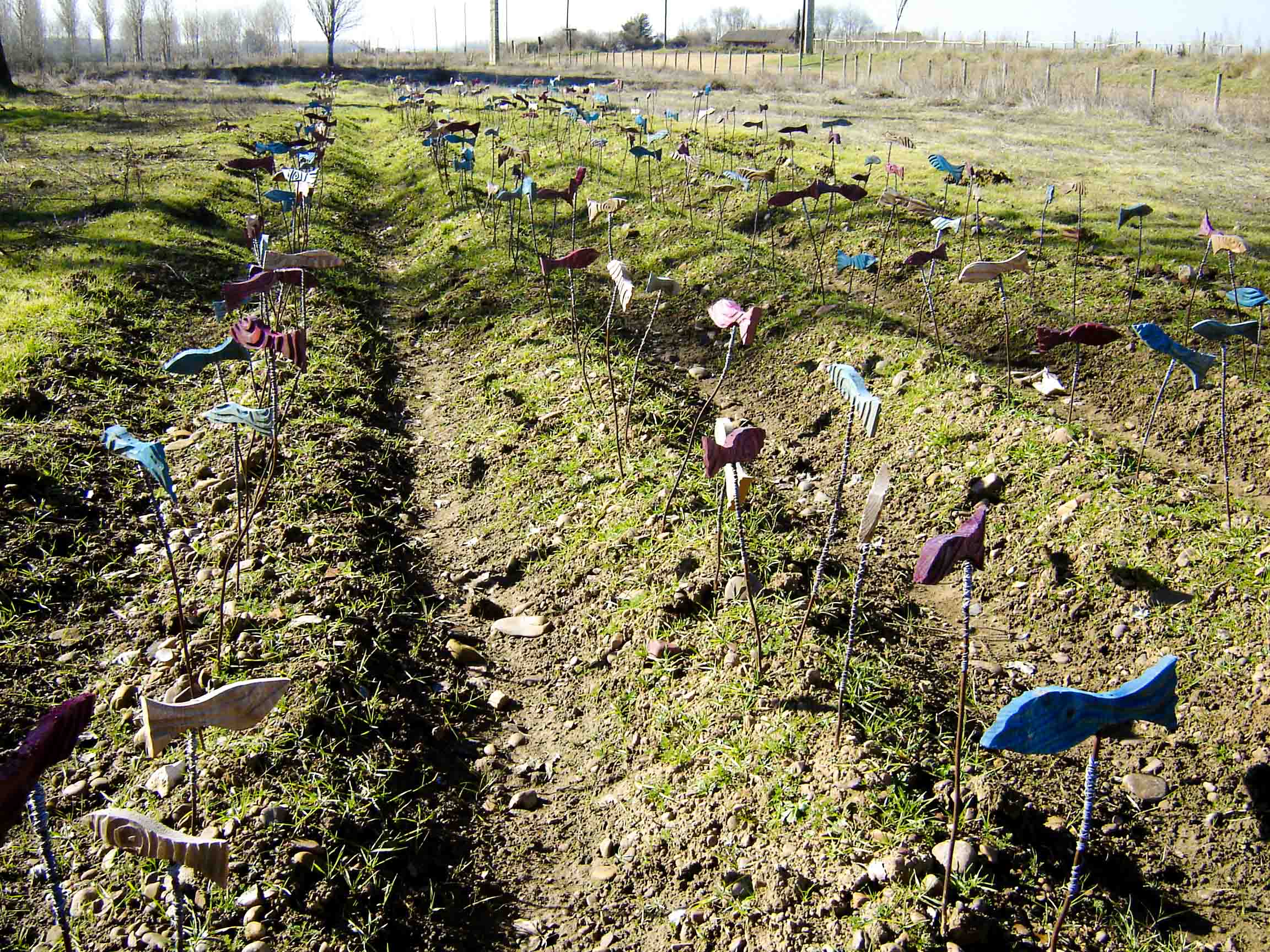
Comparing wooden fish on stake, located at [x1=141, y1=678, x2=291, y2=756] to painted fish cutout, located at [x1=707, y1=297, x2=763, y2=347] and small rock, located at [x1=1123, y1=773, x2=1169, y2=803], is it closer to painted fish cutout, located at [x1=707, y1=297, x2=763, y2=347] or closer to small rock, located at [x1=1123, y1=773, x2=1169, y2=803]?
painted fish cutout, located at [x1=707, y1=297, x2=763, y2=347]

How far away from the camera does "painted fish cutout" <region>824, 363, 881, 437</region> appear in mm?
2303

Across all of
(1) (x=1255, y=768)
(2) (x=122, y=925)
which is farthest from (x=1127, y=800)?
(2) (x=122, y=925)

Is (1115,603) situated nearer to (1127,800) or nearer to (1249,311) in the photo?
(1127,800)

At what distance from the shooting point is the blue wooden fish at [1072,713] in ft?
4.71

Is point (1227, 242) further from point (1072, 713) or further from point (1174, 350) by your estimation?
point (1072, 713)

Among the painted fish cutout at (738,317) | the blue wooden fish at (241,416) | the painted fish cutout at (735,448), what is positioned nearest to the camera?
the blue wooden fish at (241,416)

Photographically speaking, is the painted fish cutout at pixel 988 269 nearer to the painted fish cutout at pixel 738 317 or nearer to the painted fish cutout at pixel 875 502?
the painted fish cutout at pixel 738 317

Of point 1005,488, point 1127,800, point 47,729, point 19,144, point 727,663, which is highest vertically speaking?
point 19,144

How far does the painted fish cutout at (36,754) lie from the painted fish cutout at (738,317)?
202 centimetres

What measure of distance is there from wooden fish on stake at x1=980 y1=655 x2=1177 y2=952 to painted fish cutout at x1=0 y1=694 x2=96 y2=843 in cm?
139

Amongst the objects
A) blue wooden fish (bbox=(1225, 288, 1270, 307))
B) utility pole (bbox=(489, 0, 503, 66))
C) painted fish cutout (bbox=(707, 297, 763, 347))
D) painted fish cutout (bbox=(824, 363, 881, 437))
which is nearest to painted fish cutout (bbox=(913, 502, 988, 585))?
painted fish cutout (bbox=(824, 363, 881, 437))

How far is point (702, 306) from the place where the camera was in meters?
6.59

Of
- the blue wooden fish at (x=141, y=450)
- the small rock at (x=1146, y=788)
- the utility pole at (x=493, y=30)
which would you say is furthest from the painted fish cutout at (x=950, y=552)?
the utility pole at (x=493, y=30)

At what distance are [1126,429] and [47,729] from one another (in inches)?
195
